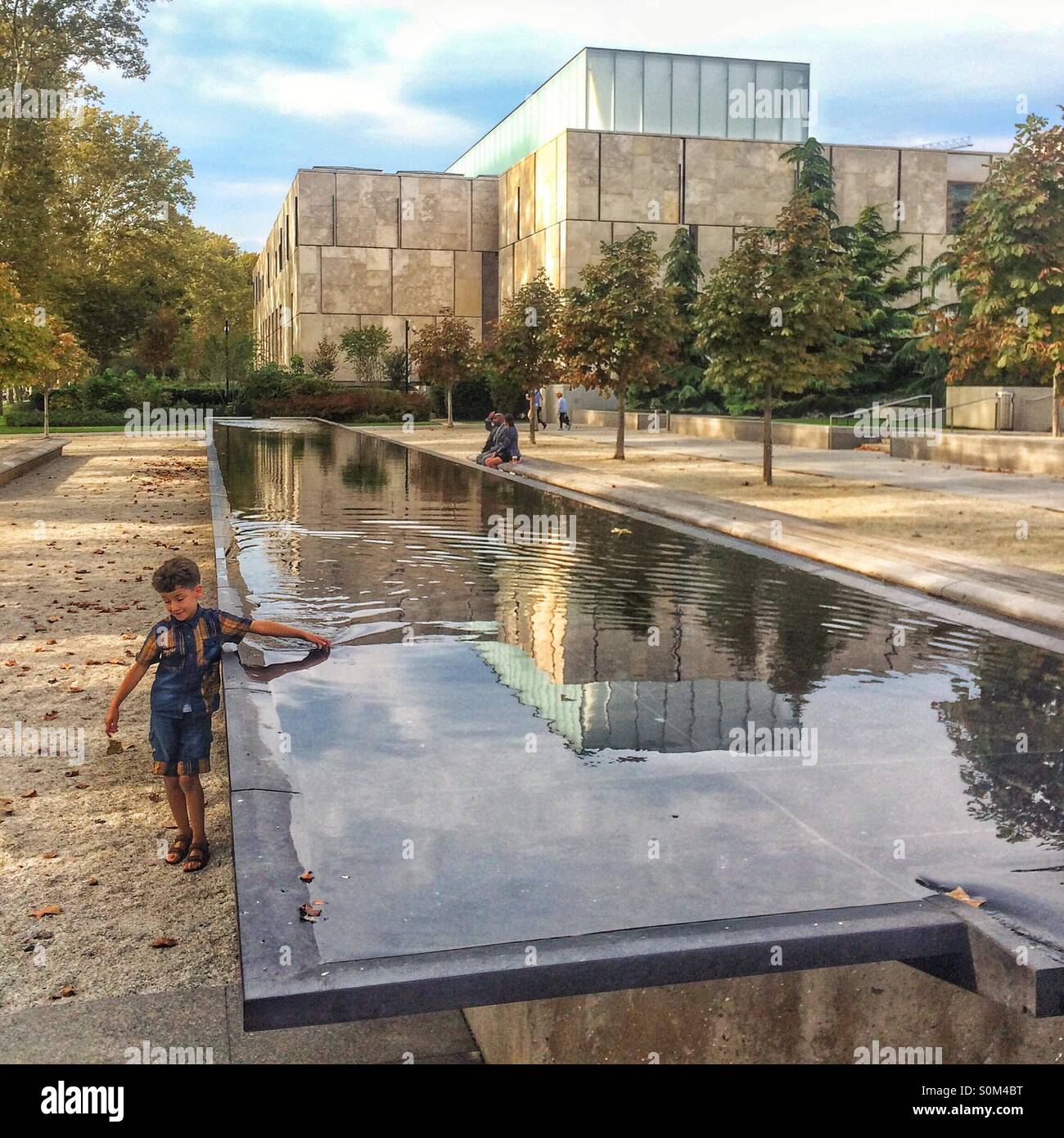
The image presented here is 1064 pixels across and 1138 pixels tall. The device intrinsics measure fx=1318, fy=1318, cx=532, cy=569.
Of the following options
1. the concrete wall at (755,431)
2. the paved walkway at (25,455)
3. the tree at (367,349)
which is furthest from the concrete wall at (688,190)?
the paved walkway at (25,455)

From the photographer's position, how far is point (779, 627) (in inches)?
405

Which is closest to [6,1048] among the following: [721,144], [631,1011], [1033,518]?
[631,1011]

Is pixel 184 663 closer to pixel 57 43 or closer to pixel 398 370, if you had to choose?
pixel 57 43

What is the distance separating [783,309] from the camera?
69.2 feet

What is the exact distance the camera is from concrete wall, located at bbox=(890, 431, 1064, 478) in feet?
80.3

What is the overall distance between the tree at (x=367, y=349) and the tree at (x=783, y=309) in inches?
1757

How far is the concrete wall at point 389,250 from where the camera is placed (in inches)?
2694

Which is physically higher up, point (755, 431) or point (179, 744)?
point (755, 431)

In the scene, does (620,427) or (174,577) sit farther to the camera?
(620,427)

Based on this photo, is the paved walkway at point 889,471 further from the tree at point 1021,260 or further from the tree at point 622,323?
the tree at point 622,323

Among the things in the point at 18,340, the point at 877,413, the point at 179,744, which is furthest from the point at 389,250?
the point at 179,744

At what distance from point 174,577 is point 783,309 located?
16.8 metres

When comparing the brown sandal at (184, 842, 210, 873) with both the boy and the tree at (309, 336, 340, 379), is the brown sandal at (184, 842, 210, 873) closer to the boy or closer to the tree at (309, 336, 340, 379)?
the boy

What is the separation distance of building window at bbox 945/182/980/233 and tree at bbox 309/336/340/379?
1208 inches
